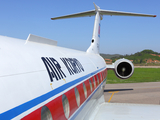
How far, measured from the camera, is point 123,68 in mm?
10883

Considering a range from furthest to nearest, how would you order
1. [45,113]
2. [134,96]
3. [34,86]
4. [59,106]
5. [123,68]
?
[134,96]
[123,68]
[59,106]
[45,113]
[34,86]

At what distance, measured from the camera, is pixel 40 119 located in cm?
212

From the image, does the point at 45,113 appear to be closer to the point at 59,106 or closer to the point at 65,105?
the point at 59,106

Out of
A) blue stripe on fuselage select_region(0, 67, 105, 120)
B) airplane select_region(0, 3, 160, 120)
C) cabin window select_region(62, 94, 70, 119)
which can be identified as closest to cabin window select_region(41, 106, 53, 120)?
airplane select_region(0, 3, 160, 120)

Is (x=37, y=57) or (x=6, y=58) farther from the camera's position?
(x=37, y=57)

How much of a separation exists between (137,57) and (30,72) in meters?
78.9

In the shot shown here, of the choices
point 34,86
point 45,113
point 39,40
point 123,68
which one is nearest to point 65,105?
point 45,113

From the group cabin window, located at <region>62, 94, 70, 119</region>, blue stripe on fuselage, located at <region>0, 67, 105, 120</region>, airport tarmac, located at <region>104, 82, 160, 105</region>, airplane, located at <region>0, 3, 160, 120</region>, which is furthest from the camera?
airport tarmac, located at <region>104, 82, 160, 105</region>

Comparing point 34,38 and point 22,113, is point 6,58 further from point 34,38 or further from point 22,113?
point 34,38

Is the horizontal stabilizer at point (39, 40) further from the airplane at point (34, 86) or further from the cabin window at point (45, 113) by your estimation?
the cabin window at point (45, 113)

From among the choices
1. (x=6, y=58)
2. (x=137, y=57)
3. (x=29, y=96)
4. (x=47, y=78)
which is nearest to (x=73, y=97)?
(x=47, y=78)

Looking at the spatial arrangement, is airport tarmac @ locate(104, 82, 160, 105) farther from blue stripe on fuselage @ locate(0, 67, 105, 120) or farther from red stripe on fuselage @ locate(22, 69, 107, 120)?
blue stripe on fuselage @ locate(0, 67, 105, 120)

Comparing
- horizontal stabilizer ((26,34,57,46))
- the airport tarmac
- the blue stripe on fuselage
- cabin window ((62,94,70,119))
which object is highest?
horizontal stabilizer ((26,34,57,46))

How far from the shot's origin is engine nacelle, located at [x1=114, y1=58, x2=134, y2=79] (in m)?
10.4
